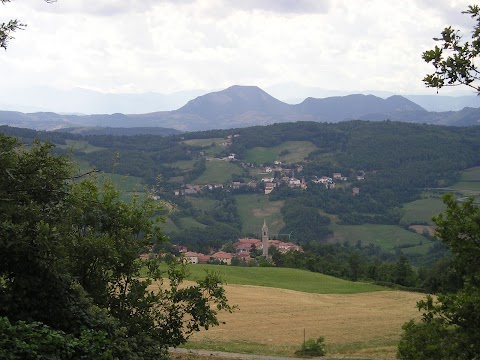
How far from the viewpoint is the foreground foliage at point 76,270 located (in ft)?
27.3

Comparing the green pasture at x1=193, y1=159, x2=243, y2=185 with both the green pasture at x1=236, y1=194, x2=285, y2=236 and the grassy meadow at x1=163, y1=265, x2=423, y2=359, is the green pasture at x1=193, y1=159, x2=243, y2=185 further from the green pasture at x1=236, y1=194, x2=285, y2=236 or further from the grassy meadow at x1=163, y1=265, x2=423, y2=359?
the grassy meadow at x1=163, y1=265, x2=423, y2=359

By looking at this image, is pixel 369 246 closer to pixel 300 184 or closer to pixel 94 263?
pixel 300 184

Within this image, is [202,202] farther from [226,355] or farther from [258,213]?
[226,355]

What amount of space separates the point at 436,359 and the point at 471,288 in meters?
1.52

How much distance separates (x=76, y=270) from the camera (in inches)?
415

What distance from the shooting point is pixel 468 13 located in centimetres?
718

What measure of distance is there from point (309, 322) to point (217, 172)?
143m

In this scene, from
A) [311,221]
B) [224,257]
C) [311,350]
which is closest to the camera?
[311,350]

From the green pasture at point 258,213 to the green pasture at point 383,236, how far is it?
50.1 feet

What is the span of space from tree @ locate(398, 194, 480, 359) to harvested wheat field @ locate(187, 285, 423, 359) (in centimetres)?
1082

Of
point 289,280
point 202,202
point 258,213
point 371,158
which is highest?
point 371,158

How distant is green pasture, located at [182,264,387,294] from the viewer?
148 ft

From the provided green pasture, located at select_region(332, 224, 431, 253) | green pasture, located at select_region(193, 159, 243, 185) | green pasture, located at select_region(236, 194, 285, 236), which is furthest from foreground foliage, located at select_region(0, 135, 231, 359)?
green pasture, located at select_region(193, 159, 243, 185)

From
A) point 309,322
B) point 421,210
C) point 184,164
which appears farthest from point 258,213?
point 309,322
